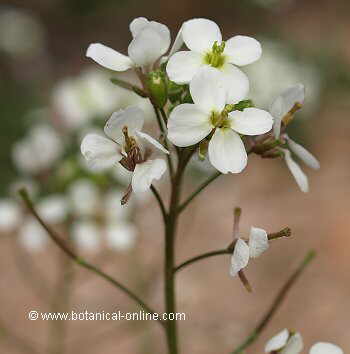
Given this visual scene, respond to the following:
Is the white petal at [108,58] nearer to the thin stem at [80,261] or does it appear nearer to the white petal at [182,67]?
the white petal at [182,67]

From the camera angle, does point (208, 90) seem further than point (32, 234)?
No

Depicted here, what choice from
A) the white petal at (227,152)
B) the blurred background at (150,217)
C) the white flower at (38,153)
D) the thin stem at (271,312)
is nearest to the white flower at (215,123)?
the white petal at (227,152)

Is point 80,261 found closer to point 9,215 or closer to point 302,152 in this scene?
point 302,152

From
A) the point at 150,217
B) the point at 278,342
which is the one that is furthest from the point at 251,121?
the point at 150,217

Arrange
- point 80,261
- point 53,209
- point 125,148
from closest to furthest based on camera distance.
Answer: point 125,148 → point 80,261 → point 53,209

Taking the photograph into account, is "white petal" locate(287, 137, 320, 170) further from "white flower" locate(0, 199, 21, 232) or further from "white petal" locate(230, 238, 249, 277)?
"white flower" locate(0, 199, 21, 232)

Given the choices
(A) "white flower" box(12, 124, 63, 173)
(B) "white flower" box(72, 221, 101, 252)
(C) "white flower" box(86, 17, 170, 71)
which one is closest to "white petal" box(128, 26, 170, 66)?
(C) "white flower" box(86, 17, 170, 71)

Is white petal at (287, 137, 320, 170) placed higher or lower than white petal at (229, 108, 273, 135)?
lower
